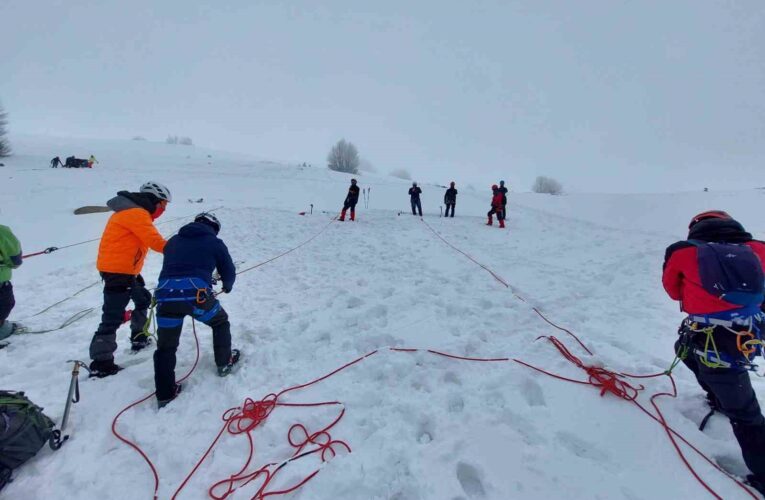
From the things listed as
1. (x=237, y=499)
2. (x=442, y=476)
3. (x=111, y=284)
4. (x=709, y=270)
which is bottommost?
(x=237, y=499)

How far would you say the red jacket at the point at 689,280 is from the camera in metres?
2.57

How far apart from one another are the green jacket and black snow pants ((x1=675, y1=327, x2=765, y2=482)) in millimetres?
7314

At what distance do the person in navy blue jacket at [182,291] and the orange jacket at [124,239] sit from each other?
47 centimetres

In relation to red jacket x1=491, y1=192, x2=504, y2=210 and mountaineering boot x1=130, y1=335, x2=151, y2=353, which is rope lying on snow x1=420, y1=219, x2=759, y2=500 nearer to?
mountaineering boot x1=130, y1=335, x2=151, y2=353

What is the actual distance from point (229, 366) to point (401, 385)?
2034 mm

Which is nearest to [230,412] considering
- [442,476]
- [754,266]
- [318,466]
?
[318,466]

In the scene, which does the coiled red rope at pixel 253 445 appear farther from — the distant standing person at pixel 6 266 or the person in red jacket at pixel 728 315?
the person in red jacket at pixel 728 315

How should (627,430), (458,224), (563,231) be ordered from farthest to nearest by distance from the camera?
(458,224), (563,231), (627,430)

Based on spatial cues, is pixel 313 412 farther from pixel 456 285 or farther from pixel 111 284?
pixel 456 285

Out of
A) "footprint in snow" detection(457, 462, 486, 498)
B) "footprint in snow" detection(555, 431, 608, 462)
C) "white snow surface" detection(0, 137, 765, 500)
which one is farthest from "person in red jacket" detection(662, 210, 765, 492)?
"footprint in snow" detection(457, 462, 486, 498)

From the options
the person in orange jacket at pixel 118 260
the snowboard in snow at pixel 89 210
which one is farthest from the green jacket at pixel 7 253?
the snowboard in snow at pixel 89 210

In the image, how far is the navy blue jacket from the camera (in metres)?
3.38

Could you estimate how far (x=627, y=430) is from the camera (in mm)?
2900

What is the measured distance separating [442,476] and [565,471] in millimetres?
949
